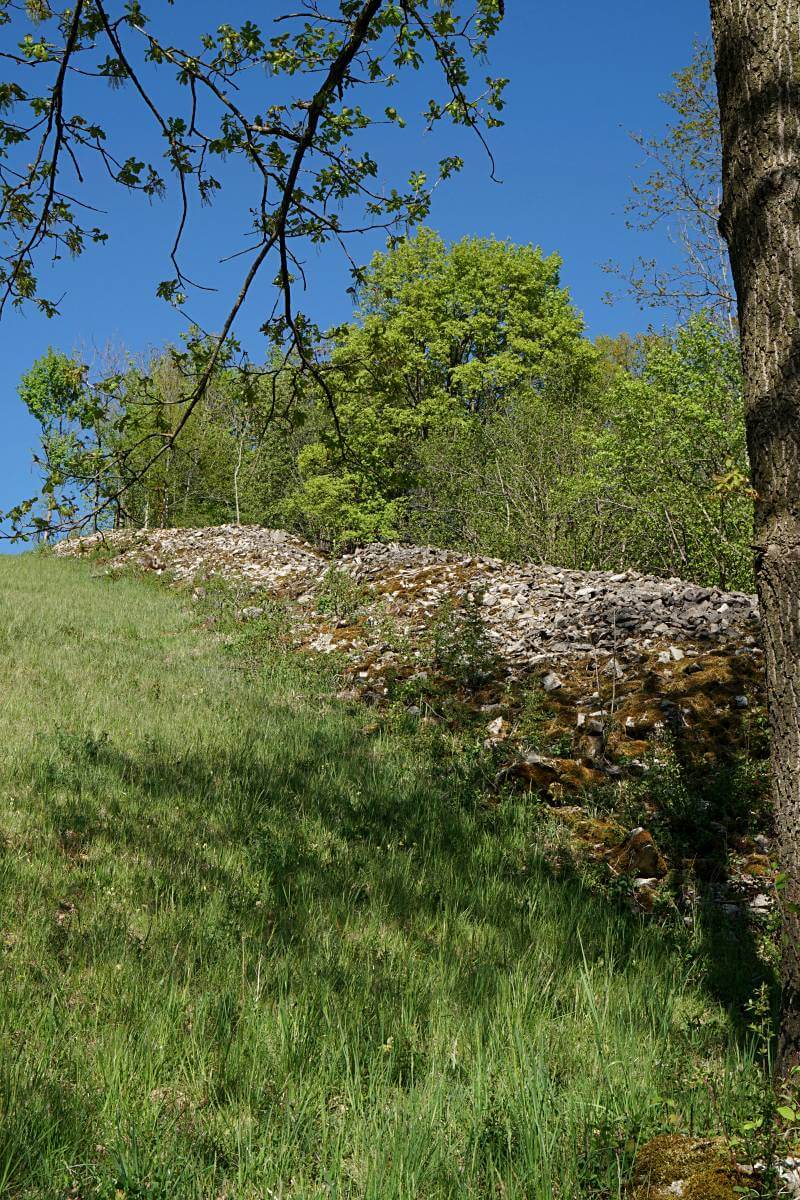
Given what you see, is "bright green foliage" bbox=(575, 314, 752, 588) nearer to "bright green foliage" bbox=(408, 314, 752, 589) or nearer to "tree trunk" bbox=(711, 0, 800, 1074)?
"bright green foliage" bbox=(408, 314, 752, 589)

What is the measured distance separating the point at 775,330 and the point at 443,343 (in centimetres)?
2898

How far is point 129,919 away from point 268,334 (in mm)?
3506

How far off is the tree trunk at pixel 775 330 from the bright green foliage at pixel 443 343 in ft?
85.2

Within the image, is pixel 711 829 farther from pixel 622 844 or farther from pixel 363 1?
pixel 363 1

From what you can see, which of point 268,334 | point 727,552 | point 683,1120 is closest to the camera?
point 683,1120

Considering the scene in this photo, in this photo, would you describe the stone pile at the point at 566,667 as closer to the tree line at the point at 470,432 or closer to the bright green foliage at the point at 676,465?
the tree line at the point at 470,432

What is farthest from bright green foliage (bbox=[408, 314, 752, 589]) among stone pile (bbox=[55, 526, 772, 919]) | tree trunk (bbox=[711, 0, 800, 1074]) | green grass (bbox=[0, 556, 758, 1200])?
tree trunk (bbox=[711, 0, 800, 1074])

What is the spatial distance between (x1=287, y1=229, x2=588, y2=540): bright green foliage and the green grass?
23756mm

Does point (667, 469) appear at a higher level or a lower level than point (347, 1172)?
higher

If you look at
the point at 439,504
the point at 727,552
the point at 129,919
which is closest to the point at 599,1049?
the point at 129,919

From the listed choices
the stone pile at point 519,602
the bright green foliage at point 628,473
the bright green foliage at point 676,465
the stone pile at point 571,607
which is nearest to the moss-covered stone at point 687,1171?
the stone pile at point 519,602

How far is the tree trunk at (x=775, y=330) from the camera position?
2793mm

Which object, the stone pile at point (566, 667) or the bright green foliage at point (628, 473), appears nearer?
the stone pile at point (566, 667)

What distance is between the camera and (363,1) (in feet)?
17.0
